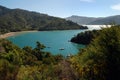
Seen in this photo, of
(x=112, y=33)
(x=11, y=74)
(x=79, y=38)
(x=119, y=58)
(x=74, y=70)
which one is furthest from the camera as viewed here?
(x=79, y=38)

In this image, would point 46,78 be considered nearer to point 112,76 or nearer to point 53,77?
point 53,77

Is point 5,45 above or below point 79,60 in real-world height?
below

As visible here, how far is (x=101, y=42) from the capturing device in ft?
50.2

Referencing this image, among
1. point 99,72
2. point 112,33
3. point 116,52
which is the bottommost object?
point 99,72

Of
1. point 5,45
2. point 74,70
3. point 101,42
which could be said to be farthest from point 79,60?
point 5,45

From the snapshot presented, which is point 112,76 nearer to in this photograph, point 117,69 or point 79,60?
point 117,69

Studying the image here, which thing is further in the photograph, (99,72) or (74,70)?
(74,70)

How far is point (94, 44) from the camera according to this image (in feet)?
51.6

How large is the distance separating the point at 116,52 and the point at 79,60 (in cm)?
250

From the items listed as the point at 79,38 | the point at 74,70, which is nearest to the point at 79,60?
the point at 74,70

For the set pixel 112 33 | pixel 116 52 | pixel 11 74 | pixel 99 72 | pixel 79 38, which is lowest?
pixel 79 38

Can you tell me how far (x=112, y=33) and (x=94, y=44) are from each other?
1254 mm

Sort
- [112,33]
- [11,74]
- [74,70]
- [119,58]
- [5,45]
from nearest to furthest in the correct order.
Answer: [119,58] < [112,33] < [74,70] < [11,74] < [5,45]

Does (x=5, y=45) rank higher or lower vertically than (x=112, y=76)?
lower
